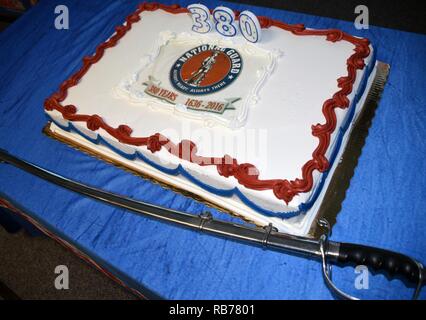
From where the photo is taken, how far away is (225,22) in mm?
2387

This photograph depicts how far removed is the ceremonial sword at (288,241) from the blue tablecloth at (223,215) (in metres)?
0.11

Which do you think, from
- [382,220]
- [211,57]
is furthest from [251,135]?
[382,220]

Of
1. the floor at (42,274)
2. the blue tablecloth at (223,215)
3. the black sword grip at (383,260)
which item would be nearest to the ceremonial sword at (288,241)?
the black sword grip at (383,260)

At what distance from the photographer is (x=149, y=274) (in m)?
2.02

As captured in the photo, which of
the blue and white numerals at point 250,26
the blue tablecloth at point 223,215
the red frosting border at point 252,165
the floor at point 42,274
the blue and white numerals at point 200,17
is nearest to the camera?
the red frosting border at point 252,165

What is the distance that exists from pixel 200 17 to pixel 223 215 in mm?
1314

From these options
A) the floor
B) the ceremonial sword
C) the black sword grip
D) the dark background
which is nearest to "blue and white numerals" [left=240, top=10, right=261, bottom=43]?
the ceremonial sword

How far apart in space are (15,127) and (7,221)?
2.47ft

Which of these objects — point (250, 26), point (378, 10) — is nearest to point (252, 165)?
point (250, 26)

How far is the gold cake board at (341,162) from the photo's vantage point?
2014mm

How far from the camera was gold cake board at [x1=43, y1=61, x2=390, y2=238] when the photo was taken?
6.61 feet

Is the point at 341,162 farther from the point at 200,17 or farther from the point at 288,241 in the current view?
the point at 200,17

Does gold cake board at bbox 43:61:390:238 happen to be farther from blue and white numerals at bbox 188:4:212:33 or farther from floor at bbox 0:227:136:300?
blue and white numerals at bbox 188:4:212:33

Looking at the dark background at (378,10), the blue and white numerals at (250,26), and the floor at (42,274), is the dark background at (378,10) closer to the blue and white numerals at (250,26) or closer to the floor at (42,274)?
the blue and white numerals at (250,26)
